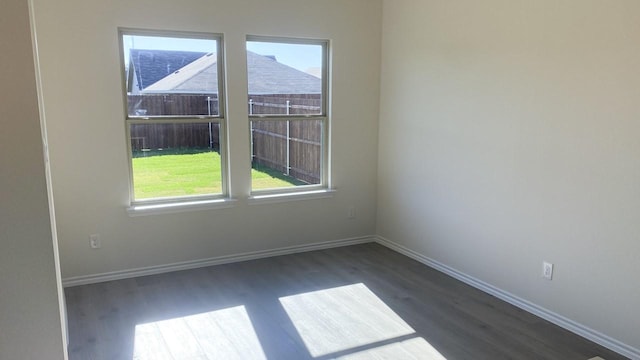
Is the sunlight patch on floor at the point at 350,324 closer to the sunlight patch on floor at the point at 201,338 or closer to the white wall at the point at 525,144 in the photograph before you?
the sunlight patch on floor at the point at 201,338

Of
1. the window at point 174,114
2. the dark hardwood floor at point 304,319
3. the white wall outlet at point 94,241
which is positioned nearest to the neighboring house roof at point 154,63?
the window at point 174,114

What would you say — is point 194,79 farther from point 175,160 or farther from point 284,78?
point 284,78

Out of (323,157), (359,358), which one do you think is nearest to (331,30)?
(323,157)

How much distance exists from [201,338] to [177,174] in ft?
5.43

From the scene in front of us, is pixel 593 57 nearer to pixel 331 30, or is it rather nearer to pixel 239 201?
pixel 331 30

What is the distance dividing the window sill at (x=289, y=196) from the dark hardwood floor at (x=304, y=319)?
2.04 feet

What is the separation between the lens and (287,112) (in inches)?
173

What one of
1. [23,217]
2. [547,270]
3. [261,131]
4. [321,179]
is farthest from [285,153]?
[23,217]

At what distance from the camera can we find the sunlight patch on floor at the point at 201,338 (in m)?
2.68

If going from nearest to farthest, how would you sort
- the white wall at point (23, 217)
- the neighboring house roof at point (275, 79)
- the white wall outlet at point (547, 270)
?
the white wall at point (23, 217)
the white wall outlet at point (547, 270)
the neighboring house roof at point (275, 79)

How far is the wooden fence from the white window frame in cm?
4

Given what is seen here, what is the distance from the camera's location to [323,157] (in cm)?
459

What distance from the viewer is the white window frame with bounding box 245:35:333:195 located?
4230 millimetres

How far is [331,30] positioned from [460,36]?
49.5 inches
